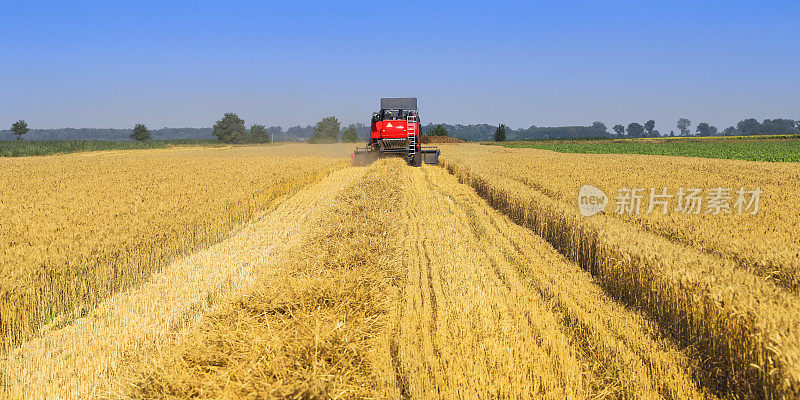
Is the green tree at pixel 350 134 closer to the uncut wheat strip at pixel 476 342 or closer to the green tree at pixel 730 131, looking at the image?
the uncut wheat strip at pixel 476 342

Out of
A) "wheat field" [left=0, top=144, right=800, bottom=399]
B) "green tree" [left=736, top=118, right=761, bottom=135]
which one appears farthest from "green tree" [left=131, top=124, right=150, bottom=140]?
"green tree" [left=736, top=118, right=761, bottom=135]

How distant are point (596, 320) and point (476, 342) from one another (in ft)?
5.30

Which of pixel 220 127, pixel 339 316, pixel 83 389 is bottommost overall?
pixel 83 389

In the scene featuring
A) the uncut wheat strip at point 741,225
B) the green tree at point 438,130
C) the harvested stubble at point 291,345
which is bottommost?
the harvested stubble at point 291,345

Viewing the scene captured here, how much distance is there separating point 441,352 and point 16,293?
197 inches

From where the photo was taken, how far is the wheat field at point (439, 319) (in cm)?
364

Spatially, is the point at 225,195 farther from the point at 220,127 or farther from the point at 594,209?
the point at 220,127

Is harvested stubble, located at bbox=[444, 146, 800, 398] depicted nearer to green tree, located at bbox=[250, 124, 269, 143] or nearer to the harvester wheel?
the harvester wheel

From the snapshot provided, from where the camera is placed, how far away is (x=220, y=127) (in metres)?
119

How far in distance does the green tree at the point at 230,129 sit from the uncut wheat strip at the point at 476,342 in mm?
119031

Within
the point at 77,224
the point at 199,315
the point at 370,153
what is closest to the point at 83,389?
the point at 199,315

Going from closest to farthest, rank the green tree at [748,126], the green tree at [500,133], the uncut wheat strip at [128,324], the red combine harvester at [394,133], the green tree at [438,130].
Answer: the uncut wheat strip at [128,324] → the red combine harvester at [394,133] → the green tree at [438,130] → the green tree at [500,133] → the green tree at [748,126]

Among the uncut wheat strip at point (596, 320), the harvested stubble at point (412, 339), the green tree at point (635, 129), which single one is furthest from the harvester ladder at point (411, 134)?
the green tree at point (635, 129)

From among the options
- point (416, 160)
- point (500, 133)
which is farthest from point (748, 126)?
point (416, 160)
